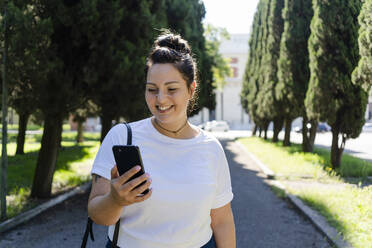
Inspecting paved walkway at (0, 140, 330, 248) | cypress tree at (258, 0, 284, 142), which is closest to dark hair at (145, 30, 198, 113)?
paved walkway at (0, 140, 330, 248)

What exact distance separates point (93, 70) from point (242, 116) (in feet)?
193

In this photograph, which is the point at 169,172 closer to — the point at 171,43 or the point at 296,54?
the point at 171,43

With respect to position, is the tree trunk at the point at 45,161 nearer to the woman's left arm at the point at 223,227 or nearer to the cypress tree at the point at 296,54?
the woman's left arm at the point at 223,227

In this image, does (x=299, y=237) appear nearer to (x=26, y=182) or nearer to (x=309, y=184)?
(x=309, y=184)

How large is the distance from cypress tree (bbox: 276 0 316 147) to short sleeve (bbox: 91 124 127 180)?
13.4 meters

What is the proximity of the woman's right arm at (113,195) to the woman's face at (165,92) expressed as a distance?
429mm

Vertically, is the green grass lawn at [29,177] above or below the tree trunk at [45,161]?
below

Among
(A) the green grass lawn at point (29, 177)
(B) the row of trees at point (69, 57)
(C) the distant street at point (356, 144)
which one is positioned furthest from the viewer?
(C) the distant street at point (356, 144)

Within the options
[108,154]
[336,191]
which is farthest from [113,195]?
[336,191]

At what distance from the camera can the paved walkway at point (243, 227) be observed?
5047 millimetres

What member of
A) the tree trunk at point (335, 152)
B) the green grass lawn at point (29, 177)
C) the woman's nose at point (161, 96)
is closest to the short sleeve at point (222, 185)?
the woman's nose at point (161, 96)

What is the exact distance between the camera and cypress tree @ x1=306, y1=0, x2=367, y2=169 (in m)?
10.2

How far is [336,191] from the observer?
770cm

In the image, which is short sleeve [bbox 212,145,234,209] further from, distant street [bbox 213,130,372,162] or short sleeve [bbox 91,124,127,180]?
distant street [bbox 213,130,372,162]
